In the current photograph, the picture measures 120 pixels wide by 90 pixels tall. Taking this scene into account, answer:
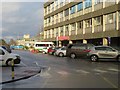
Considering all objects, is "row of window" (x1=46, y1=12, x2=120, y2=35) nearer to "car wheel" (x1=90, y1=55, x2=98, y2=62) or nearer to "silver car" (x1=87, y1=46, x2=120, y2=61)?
"silver car" (x1=87, y1=46, x2=120, y2=61)

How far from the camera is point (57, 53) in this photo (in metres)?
49.2

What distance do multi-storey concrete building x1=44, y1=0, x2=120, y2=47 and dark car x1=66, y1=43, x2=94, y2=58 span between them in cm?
388

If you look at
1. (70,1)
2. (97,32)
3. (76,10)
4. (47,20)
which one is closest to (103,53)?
(97,32)

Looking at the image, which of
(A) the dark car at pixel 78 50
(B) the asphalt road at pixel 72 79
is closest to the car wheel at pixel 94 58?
(A) the dark car at pixel 78 50

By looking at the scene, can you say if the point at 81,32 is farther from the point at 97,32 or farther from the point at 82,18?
the point at 97,32

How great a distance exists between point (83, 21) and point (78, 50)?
20434mm

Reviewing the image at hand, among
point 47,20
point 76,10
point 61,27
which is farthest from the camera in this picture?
point 47,20

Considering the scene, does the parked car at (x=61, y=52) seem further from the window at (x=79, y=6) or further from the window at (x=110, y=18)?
the window at (x=79, y=6)

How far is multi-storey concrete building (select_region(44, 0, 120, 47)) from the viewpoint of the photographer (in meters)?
48.6

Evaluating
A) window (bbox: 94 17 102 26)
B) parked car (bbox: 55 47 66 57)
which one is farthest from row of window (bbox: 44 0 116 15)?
parked car (bbox: 55 47 66 57)

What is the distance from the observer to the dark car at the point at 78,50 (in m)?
42.0

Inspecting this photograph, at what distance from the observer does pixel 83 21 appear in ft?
205

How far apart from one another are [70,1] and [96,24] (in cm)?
1902

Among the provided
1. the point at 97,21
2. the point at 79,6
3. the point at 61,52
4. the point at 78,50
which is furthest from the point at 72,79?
the point at 79,6
